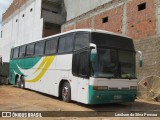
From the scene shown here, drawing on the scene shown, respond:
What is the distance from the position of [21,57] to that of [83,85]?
934 cm

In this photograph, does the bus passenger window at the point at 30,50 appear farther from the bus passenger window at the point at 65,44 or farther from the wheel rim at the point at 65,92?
the wheel rim at the point at 65,92

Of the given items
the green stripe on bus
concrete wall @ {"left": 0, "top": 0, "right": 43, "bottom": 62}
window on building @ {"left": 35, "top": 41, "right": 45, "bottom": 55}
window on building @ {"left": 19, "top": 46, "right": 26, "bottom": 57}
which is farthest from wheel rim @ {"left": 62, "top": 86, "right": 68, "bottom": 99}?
concrete wall @ {"left": 0, "top": 0, "right": 43, "bottom": 62}

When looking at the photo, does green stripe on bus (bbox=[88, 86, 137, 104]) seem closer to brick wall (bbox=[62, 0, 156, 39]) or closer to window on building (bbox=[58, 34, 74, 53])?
window on building (bbox=[58, 34, 74, 53])

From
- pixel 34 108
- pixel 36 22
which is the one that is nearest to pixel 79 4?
pixel 36 22

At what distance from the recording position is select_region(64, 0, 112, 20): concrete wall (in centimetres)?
2853

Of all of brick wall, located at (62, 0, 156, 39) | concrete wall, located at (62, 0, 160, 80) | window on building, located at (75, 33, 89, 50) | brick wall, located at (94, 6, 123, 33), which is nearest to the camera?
window on building, located at (75, 33, 89, 50)

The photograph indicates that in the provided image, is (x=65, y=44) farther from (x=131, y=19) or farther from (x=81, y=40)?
(x=131, y=19)

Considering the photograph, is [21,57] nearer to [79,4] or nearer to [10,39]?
[79,4]

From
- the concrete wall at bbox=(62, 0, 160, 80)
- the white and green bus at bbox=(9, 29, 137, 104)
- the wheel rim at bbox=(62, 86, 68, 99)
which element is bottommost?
the wheel rim at bbox=(62, 86, 68, 99)

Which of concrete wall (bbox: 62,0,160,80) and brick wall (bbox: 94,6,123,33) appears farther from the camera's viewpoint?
brick wall (bbox: 94,6,123,33)

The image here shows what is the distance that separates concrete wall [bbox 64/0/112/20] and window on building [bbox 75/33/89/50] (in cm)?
1520

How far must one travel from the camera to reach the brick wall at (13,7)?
4591cm

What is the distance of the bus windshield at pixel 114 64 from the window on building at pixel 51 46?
12.4ft

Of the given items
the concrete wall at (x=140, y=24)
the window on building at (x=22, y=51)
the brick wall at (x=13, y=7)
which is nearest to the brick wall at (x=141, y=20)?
the concrete wall at (x=140, y=24)
